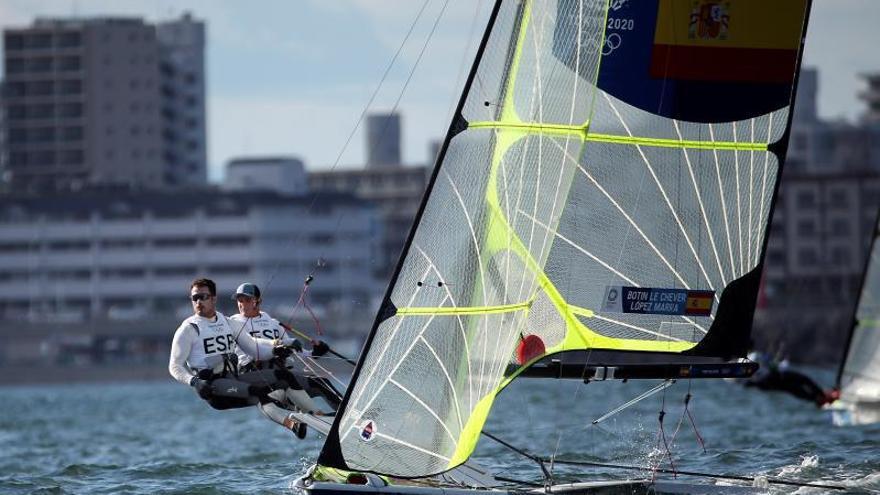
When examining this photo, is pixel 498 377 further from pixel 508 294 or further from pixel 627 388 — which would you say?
pixel 627 388

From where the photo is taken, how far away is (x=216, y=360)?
1992cm

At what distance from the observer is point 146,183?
159125 millimetres

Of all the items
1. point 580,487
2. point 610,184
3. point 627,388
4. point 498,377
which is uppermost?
point 610,184

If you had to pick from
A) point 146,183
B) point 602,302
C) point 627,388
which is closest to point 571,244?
point 602,302

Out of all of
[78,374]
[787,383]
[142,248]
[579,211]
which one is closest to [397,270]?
[579,211]

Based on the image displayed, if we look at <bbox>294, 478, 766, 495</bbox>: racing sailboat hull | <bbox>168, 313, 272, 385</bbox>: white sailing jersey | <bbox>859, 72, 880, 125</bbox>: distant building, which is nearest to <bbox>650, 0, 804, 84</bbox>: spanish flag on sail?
<bbox>294, 478, 766, 495</bbox>: racing sailboat hull

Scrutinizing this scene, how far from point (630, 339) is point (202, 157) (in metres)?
158

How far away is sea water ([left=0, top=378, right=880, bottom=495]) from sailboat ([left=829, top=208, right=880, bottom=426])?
2.62 ft

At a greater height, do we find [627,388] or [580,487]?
[580,487]

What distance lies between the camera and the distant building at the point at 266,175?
517ft

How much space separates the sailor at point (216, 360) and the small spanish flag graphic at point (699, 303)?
473 cm

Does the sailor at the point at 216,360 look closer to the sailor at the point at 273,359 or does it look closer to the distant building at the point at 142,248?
the sailor at the point at 273,359

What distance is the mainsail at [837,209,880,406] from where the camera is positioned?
37188 millimetres

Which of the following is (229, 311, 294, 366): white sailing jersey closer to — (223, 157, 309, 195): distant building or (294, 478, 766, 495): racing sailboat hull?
(294, 478, 766, 495): racing sailboat hull
